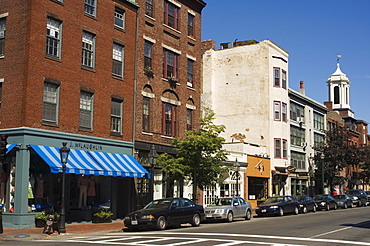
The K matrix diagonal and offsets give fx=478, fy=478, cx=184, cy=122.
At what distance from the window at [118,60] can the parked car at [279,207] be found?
494 inches

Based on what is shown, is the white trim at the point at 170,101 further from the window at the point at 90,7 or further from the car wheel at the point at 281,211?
the car wheel at the point at 281,211

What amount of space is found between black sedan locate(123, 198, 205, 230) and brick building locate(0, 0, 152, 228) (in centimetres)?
364

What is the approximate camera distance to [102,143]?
86.7 feet

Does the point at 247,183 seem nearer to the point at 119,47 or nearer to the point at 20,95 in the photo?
the point at 119,47

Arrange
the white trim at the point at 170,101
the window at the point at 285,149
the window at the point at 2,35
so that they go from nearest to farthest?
the window at the point at 2,35 < the white trim at the point at 170,101 < the window at the point at 285,149

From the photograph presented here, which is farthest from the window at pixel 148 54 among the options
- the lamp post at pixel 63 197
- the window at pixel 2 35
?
the lamp post at pixel 63 197

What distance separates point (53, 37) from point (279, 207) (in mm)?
17532

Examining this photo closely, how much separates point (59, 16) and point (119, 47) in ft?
16.6

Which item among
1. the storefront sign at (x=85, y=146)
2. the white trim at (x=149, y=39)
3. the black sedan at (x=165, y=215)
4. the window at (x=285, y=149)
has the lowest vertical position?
the black sedan at (x=165, y=215)

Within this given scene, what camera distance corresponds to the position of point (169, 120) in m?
32.2

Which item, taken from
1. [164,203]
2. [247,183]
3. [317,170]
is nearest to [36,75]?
[164,203]

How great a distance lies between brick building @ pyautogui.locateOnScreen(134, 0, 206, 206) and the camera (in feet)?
97.9

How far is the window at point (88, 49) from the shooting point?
25.9 m

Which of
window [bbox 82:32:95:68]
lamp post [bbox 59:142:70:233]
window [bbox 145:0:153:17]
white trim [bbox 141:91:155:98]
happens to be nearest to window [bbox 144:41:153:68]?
white trim [bbox 141:91:155:98]
